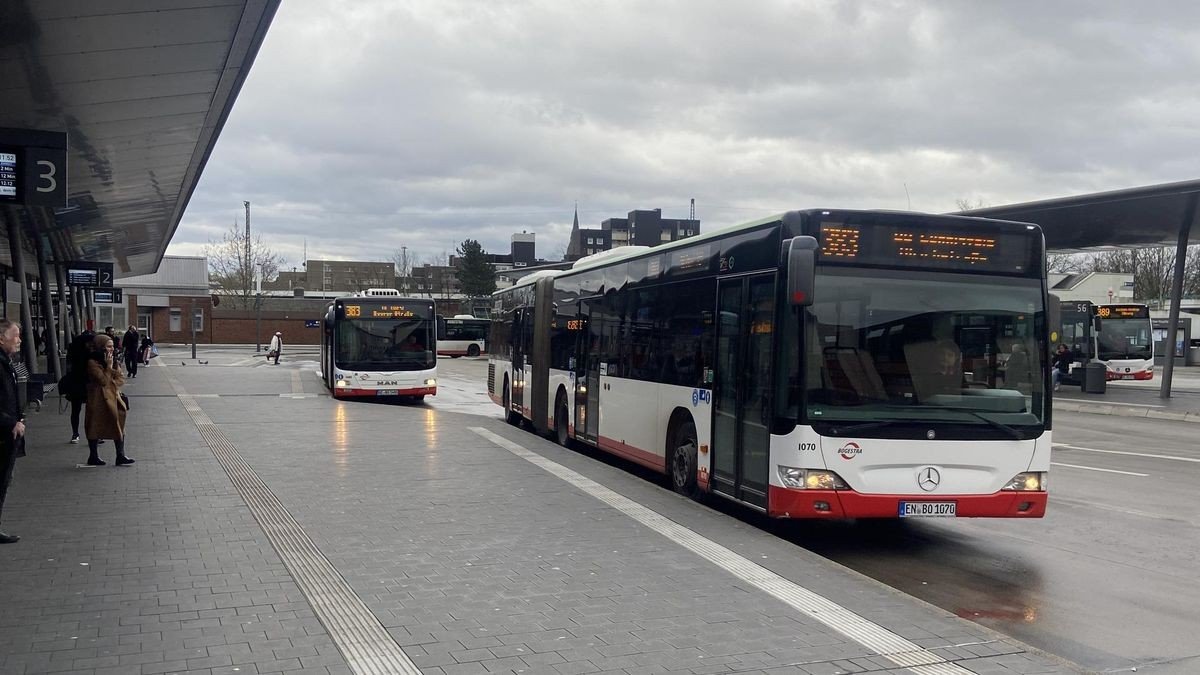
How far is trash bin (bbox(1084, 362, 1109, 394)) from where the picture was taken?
33031 millimetres

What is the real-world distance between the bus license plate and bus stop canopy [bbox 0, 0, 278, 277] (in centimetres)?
726

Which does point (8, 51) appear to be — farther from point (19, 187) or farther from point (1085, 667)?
point (1085, 667)

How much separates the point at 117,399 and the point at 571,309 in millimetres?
6461

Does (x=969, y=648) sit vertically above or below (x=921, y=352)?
below

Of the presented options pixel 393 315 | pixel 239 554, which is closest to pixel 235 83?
pixel 239 554

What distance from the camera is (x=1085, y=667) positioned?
5758 millimetres

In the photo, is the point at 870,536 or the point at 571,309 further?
the point at 571,309

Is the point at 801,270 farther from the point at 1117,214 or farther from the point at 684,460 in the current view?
the point at 1117,214

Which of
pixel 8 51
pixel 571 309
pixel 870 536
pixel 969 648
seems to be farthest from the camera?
pixel 571 309

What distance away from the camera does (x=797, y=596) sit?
21.8ft

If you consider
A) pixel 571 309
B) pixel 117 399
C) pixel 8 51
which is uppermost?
pixel 8 51

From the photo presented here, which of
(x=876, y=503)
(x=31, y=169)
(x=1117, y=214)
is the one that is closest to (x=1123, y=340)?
(x=1117, y=214)

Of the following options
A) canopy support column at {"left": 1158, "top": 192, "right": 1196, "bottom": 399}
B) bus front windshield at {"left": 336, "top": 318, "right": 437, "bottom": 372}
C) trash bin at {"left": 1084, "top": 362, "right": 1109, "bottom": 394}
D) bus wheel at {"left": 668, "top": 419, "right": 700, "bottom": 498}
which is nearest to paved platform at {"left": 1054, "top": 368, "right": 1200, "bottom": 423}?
trash bin at {"left": 1084, "top": 362, "right": 1109, "bottom": 394}

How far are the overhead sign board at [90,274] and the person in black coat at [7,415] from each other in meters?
27.3
